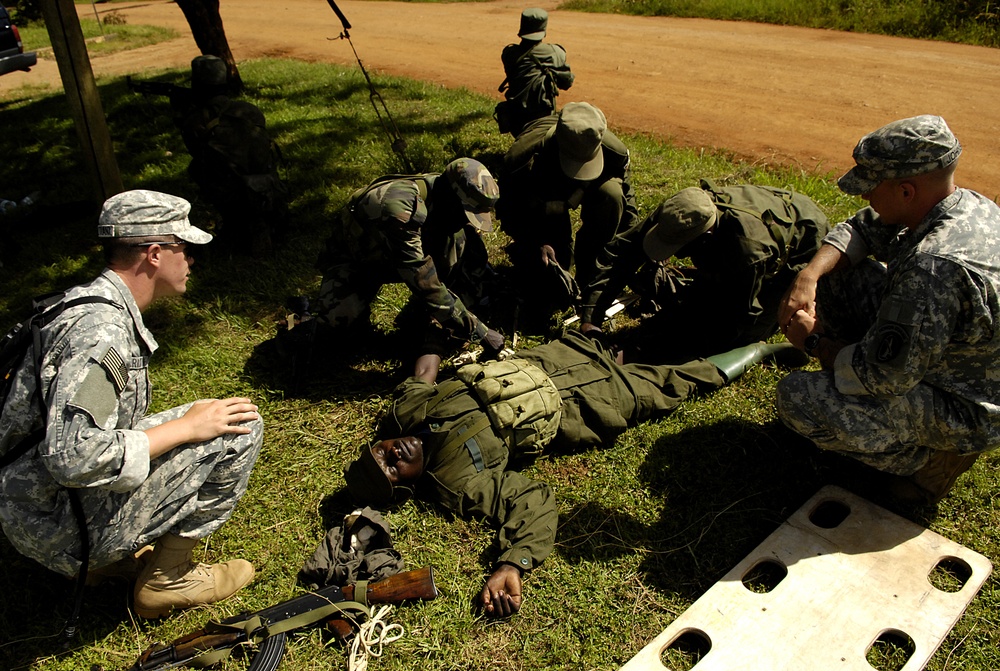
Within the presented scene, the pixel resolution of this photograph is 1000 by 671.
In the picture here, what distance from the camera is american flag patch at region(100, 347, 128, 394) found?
2803 millimetres

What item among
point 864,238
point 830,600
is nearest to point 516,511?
point 830,600

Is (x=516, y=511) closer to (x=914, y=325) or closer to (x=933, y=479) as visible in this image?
(x=914, y=325)

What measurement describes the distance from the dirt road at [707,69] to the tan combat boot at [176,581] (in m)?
6.97

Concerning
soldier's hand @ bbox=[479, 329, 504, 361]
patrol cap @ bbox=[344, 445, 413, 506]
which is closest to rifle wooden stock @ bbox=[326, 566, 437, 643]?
patrol cap @ bbox=[344, 445, 413, 506]

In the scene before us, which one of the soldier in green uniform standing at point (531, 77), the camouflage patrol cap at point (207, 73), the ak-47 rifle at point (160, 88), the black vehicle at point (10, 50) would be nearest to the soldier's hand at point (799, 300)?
the soldier in green uniform standing at point (531, 77)

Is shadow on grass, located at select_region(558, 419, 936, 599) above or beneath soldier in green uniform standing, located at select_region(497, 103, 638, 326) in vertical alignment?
beneath

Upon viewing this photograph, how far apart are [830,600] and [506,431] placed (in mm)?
1815

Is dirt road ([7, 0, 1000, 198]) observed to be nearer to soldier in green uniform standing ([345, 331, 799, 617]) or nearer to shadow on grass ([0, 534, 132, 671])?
soldier in green uniform standing ([345, 331, 799, 617])

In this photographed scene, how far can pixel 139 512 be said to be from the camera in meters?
3.13

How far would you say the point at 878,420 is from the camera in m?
3.69

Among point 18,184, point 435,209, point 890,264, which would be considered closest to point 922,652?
point 890,264

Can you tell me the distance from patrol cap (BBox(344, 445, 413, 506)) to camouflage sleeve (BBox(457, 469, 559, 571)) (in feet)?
1.36

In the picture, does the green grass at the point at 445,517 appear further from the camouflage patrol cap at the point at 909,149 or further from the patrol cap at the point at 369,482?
the camouflage patrol cap at the point at 909,149

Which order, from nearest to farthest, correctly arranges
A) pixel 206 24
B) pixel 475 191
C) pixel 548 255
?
1. pixel 475 191
2. pixel 548 255
3. pixel 206 24
